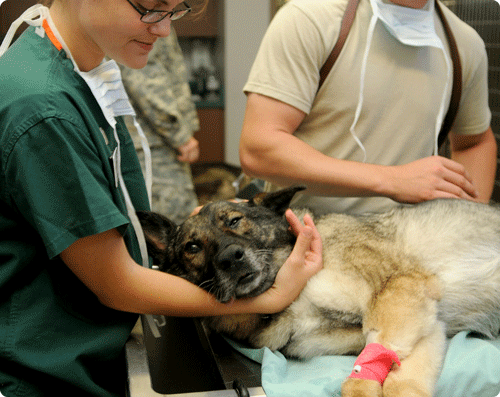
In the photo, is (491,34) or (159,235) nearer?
(159,235)

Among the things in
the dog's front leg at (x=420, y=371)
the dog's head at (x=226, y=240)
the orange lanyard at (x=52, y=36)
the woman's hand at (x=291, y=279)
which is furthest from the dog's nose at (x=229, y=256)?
the orange lanyard at (x=52, y=36)

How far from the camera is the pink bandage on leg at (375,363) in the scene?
1.08m

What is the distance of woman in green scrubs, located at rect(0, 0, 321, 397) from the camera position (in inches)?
37.9

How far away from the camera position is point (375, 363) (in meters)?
1.11

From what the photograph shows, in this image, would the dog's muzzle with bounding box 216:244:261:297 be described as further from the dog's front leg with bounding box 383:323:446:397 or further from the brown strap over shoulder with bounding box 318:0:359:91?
the brown strap over shoulder with bounding box 318:0:359:91

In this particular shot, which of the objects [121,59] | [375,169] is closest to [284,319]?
[375,169]

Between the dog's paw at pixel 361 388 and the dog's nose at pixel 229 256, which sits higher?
the dog's nose at pixel 229 256

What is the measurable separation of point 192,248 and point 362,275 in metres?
0.55

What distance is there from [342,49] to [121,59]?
0.82 meters

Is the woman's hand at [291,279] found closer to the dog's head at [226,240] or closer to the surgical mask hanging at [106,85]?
the dog's head at [226,240]

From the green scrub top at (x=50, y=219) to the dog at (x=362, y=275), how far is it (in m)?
0.35

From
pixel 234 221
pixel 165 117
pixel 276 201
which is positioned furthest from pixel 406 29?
pixel 165 117

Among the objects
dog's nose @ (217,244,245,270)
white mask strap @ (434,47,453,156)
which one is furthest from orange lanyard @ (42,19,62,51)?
white mask strap @ (434,47,453,156)

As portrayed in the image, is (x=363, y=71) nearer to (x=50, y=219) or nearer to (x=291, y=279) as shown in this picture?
(x=291, y=279)
